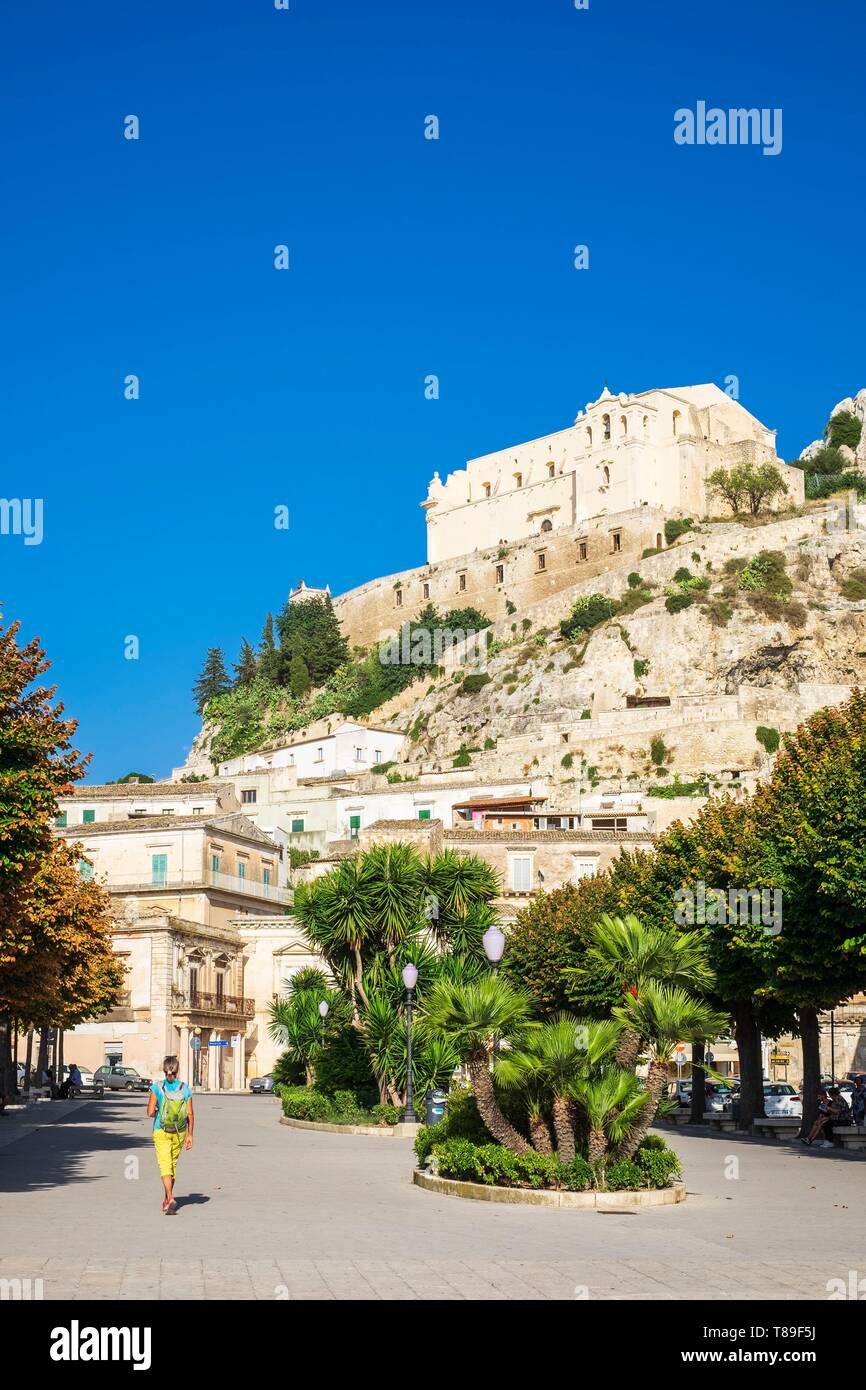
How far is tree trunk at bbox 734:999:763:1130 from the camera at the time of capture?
3406 centimetres

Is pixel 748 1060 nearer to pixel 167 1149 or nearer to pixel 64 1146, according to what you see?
pixel 64 1146

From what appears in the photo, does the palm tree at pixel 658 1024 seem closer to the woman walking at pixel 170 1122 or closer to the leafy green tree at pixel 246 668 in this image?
the woman walking at pixel 170 1122

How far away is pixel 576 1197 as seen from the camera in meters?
17.2

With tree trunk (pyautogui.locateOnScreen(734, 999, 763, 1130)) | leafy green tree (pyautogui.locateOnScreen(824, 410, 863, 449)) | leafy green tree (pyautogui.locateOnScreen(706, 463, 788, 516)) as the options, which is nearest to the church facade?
leafy green tree (pyautogui.locateOnScreen(706, 463, 788, 516))

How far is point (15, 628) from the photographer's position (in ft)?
65.4

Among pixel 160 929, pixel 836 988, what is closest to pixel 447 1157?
pixel 836 988

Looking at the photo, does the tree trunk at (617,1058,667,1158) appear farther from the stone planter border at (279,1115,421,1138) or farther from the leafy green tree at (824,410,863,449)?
the leafy green tree at (824,410,863,449)

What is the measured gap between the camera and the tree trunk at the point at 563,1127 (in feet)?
58.5

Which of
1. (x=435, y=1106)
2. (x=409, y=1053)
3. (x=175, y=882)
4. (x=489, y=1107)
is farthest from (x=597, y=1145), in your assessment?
(x=175, y=882)

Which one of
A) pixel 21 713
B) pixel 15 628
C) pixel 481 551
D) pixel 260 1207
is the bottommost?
pixel 260 1207
